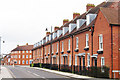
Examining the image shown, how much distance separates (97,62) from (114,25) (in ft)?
16.9

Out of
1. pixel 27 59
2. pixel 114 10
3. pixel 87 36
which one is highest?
pixel 114 10

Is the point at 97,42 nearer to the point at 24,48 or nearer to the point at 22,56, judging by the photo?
the point at 22,56

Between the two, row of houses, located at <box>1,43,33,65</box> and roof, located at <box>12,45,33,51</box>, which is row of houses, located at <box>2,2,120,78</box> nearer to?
row of houses, located at <box>1,43,33,65</box>

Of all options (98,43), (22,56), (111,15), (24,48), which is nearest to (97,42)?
(98,43)

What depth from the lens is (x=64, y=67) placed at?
36.2 metres

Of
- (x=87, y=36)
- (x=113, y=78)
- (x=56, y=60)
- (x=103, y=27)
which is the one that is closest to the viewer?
(x=113, y=78)

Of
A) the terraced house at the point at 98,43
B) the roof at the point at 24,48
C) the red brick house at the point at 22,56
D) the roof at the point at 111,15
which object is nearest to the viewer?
the terraced house at the point at 98,43

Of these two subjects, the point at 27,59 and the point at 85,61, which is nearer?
the point at 85,61

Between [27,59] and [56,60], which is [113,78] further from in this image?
[27,59]

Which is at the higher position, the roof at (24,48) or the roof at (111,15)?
the roof at (111,15)

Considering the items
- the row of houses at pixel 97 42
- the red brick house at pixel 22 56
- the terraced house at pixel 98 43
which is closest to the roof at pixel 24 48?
the red brick house at pixel 22 56

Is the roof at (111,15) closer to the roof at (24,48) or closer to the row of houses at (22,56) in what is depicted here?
the row of houses at (22,56)

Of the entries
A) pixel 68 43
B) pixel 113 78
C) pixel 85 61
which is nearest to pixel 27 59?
pixel 68 43

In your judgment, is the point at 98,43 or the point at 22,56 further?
the point at 22,56
